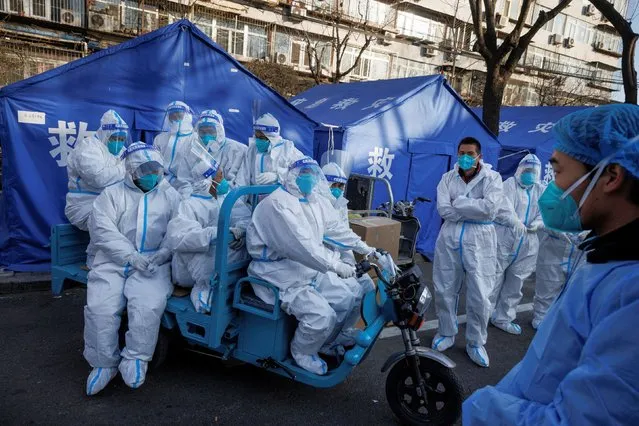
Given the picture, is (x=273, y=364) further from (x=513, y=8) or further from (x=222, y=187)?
(x=513, y=8)

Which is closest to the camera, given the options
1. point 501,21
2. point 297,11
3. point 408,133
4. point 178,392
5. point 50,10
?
point 178,392

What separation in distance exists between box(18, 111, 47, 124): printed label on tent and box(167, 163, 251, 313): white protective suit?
3.22m

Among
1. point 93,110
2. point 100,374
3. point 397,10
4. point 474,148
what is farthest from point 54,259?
point 397,10

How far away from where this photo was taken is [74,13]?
17500 millimetres

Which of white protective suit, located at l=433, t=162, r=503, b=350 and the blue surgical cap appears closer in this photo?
the blue surgical cap

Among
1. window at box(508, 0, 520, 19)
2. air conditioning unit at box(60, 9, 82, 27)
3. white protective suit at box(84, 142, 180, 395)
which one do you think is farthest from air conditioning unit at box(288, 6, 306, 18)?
white protective suit at box(84, 142, 180, 395)

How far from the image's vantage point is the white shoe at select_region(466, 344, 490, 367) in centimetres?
392

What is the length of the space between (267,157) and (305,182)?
2088 millimetres

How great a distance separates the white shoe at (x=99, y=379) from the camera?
296 centimetres

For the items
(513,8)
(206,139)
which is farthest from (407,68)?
(206,139)

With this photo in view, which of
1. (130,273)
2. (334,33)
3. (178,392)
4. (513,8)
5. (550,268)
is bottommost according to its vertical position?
(178,392)

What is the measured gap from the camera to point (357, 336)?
2.80m

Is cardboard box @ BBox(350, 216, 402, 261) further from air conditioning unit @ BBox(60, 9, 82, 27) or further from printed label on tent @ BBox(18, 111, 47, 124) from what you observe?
air conditioning unit @ BBox(60, 9, 82, 27)

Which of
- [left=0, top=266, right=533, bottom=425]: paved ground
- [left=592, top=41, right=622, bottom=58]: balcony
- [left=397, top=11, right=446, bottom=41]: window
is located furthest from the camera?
[left=592, top=41, right=622, bottom=58]: balcony
